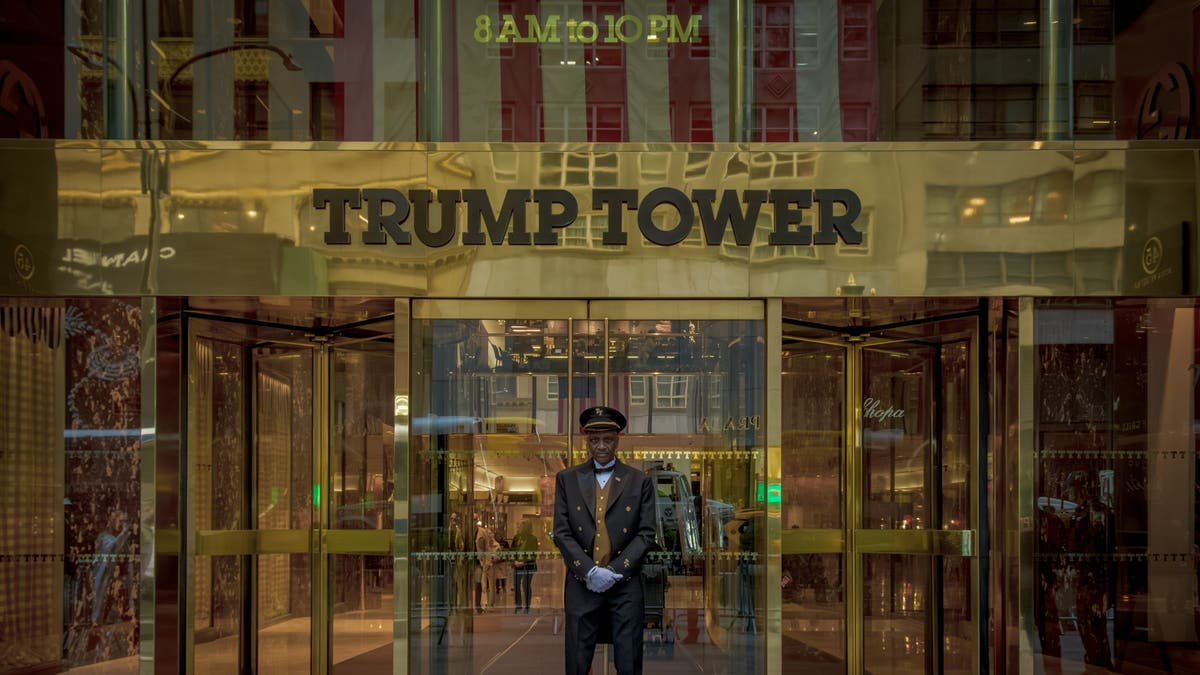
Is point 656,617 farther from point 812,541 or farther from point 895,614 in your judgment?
point 895,614

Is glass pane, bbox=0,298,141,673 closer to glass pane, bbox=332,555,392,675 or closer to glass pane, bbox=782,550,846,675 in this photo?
glass pane, bbox=332,555,392,675

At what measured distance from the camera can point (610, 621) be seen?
7.28 meters

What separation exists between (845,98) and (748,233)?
4.48ft

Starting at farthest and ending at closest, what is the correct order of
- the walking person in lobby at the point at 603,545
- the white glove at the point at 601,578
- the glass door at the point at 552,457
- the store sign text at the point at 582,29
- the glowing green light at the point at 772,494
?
1. the store sign text at the point at 582,29
2. the glass door at the point at 552,457
3. the glowing green light at the point at 772,494
4. the walking person in lobby at the point at 603,545
5. the white glove at the point at 601,578

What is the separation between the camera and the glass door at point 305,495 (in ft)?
30.5

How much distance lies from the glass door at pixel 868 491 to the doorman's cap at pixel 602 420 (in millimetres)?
2293

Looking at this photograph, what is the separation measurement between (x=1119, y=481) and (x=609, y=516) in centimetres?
398

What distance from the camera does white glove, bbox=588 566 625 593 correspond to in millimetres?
7035

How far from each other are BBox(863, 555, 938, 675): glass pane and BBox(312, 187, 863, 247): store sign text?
308 cm

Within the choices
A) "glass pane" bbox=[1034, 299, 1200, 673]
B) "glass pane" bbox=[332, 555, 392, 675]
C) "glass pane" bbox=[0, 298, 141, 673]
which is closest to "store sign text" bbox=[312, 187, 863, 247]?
"glass pane" bbox=[1034, 299, 1200, 673]

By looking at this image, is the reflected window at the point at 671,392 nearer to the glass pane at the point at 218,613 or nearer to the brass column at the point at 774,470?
the brass column at the point at 774,470

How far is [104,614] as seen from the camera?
836cm

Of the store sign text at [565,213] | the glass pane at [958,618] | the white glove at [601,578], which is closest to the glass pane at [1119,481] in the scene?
the glass pane at [958,618]

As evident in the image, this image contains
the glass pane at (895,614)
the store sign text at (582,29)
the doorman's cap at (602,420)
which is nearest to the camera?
the doorman's cap at (602,420)
